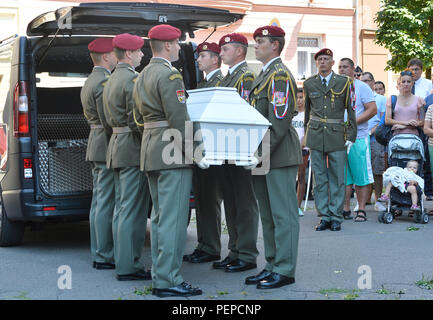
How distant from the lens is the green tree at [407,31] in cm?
2062

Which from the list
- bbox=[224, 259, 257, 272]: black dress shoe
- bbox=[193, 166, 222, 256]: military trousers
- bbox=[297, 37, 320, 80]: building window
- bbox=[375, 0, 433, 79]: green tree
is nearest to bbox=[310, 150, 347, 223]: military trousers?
bbox=[193, 166, 222, 256]: military trousers

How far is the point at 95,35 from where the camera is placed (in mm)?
7648

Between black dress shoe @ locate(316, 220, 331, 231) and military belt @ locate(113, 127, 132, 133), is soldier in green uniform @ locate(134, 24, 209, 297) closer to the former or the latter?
military belt @ locate(113, 127, 132, 133)

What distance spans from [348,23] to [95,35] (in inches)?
724

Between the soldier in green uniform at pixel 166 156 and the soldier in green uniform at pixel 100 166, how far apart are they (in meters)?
1.15

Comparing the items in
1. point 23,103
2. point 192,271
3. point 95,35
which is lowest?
point 192,271

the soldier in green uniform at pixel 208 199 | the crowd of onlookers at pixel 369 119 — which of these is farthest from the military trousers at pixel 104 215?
the crowd of onlookers at pixel 369 119

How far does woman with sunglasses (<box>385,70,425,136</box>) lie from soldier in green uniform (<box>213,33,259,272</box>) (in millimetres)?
3720

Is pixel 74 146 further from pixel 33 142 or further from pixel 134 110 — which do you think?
pixel 134 110

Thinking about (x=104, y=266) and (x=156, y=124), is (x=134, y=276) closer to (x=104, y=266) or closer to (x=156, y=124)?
(x=104, y=266)

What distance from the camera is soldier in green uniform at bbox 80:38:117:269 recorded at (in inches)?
256

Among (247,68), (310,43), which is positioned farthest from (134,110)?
(310,43)

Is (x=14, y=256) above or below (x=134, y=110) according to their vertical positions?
below

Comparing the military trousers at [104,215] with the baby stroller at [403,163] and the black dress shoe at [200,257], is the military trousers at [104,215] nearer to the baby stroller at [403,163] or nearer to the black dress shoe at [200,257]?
the black dress shoe at [200,257]
